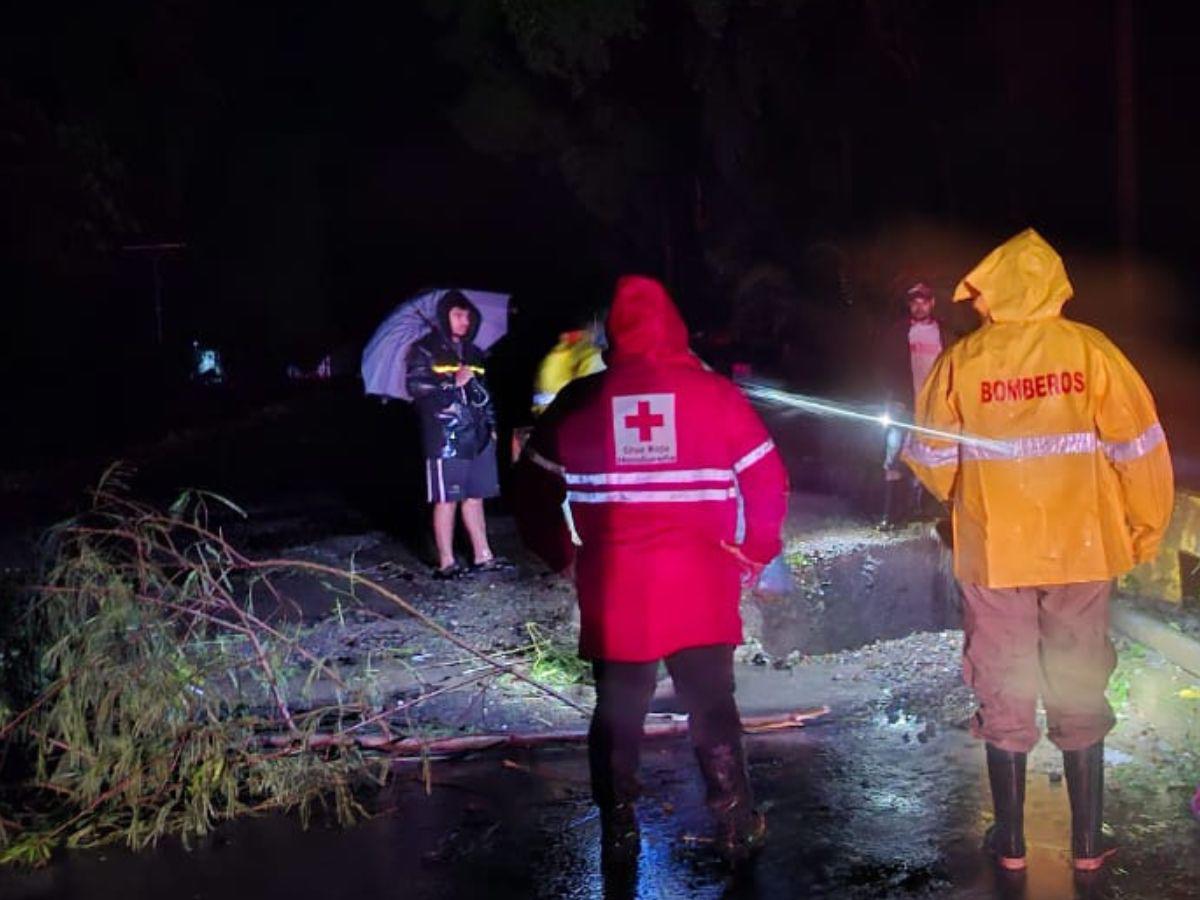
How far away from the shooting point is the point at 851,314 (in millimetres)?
24094

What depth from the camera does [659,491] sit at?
4.38 meters

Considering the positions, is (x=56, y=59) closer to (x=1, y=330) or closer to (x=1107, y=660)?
(x=1, y=330)

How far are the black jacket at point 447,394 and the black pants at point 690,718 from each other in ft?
14.7

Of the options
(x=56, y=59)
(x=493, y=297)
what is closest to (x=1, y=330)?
(x=56, y=59)

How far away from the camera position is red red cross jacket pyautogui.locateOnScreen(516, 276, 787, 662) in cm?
437

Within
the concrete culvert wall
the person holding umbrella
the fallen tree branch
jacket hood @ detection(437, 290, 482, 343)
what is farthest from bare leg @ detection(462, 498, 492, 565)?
the fallen tree branch

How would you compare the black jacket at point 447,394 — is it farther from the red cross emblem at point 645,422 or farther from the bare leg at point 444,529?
the red cross emblem at point 645,422

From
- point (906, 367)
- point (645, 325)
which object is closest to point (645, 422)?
point (645, 325)

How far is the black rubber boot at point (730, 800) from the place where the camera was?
451cm

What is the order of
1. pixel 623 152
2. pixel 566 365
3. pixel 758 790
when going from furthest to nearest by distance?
pixel 623 152, pixel 566 365, pixel 758 790

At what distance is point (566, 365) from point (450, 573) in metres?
2.04

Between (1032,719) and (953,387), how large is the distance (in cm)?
108

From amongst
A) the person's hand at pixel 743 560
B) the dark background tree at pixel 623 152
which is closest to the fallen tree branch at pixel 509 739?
the person's hand at pixel 743 560

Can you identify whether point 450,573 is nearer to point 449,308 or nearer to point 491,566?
point 491,566
